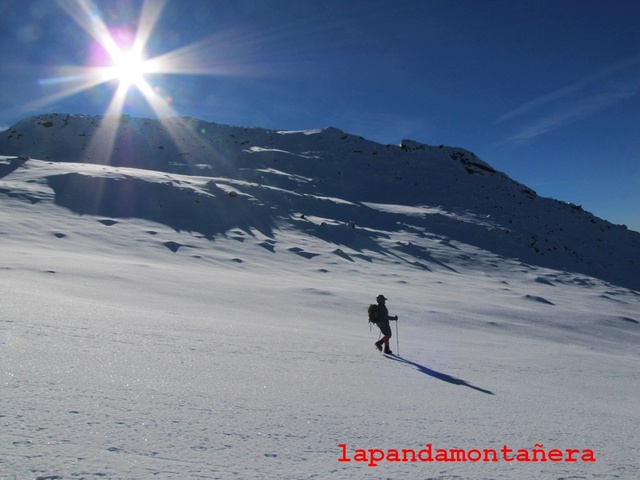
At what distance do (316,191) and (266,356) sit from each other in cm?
4313

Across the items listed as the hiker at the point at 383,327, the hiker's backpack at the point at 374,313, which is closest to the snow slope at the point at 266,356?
the hiker at the point at 383,327

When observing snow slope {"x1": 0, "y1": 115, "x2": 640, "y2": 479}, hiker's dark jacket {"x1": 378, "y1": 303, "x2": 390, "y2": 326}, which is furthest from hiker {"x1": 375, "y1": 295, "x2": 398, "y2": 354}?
snow slope {"x1": 0, "y1": 115, "x2": 640, "y2": 479}

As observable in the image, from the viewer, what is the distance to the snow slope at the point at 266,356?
343 cm

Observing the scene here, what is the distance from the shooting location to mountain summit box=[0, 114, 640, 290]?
109 ft

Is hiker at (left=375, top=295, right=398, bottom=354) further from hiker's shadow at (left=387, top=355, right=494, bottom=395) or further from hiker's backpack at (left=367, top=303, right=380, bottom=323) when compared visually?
hiker's shadow at (left=387, top=355, right=494, bottom=395)

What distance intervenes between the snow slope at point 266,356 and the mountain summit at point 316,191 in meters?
0.79

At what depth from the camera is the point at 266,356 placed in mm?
6277

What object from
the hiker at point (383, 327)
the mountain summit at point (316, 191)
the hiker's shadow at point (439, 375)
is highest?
the mountain summit at point (316, 191)

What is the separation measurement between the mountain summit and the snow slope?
2.59ft

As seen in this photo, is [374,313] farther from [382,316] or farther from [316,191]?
[316,191]

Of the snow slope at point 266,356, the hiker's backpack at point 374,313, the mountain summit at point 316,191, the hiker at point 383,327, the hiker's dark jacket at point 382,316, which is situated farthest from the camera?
the mountain summit at point 316,191

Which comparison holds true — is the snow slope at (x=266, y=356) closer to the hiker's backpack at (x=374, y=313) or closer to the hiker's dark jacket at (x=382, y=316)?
the hiker's backpack at (x=374, y=313)

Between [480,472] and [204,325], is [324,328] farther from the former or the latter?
[480,472]

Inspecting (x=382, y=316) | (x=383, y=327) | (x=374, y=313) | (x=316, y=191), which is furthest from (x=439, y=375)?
(x=316, y=191)
